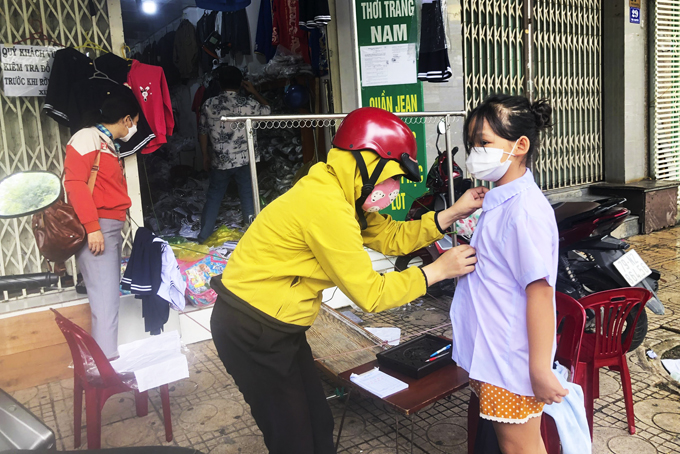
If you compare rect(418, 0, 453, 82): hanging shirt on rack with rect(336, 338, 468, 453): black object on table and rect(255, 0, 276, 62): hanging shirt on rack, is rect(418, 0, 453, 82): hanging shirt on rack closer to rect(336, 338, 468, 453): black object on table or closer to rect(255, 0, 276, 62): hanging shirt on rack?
rect(255, 0, 276, 62): hanging shirt on rack

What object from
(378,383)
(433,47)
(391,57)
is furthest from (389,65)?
(378,383)

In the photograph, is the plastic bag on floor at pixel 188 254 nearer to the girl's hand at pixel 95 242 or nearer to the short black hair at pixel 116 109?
the girl's hand at pixel 95 242

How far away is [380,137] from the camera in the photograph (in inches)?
77.5

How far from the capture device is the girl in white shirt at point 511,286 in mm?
1678

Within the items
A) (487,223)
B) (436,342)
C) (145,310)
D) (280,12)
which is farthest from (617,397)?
(280,12)

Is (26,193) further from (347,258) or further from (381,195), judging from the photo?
(381,195)

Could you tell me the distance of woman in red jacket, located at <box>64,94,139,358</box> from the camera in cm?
343

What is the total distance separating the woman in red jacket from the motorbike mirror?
2034mm

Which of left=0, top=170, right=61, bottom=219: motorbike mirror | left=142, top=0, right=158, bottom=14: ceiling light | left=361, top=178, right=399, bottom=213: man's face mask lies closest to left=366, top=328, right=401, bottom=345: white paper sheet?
left=361, top=178, right=399, bottom=213: man's face mask

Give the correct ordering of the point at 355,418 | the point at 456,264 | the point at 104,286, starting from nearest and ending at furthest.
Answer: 1. the point at 456,264
2. the point at 355,418
3. the point at 104,286

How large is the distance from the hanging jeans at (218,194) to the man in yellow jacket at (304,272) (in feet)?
12.3

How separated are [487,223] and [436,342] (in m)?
1.14

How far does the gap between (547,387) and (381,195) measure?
88 centimetres

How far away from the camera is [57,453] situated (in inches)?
45.6
